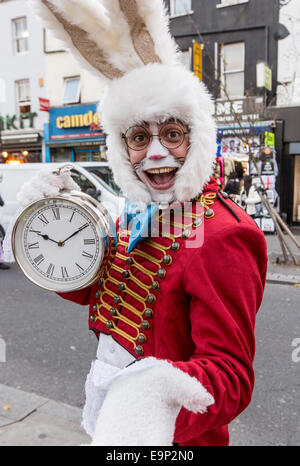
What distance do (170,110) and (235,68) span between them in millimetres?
11672

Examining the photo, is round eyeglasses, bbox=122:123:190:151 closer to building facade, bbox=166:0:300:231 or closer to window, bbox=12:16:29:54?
building facade, bbox=166:0:300:231

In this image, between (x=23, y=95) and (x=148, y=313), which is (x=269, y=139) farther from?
(x=23, y=95)

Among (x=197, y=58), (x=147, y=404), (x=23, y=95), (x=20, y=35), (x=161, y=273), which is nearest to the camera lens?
(x=147, y=404)

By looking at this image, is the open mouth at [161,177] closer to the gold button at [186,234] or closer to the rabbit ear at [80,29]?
the gold button at [186,234]

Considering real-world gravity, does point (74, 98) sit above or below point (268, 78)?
above

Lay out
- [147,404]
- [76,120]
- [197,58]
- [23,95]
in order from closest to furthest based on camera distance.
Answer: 1. [147,404]
2. [197,58]
3. [76,120]
4. [23,95]

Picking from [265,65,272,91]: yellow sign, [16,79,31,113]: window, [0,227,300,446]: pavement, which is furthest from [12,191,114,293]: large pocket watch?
[16,79,31,113]: window

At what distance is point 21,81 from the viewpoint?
16.6m

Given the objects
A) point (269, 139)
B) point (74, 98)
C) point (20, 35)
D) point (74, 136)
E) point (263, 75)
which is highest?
point (20, 35)

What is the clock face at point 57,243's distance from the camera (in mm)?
1371

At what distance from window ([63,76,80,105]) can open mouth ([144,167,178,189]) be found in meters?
15.0

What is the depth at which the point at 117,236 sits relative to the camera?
1521 mm

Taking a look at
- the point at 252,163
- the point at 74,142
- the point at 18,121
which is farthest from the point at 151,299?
the point at 18,121

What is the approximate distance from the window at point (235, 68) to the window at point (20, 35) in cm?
895
